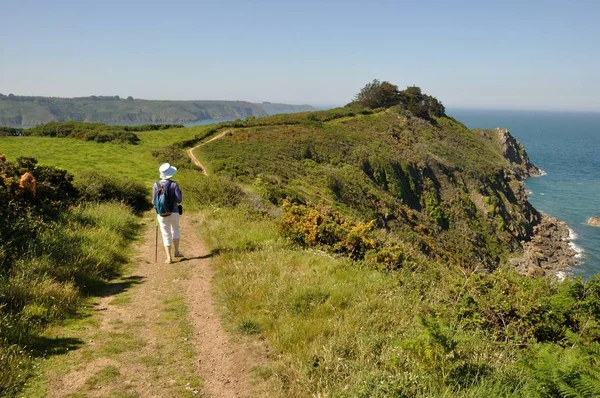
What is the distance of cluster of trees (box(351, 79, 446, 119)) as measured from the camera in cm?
7781

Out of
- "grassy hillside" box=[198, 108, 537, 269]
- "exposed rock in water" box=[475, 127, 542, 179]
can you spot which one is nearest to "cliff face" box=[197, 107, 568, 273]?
"grassy hillside" box=[198, 108, 537, 269]

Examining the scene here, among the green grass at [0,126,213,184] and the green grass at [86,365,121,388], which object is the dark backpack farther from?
the green grass at [0,126,213,184]

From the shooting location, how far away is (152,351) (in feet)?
17.6

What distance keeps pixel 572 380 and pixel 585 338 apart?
348cm

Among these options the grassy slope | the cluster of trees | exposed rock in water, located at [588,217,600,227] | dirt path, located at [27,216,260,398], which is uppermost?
the cluster of trees

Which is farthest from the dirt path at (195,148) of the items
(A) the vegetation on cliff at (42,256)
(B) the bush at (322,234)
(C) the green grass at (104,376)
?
(C) the green grass at (104,376)

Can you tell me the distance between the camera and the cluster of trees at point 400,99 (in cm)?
7781

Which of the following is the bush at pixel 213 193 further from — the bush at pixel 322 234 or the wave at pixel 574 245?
the wave at pixel 574 245

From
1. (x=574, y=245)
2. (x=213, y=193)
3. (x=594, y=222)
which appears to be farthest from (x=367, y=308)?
(x=594, y=222)

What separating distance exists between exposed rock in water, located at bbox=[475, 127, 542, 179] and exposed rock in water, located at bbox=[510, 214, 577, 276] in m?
44.0

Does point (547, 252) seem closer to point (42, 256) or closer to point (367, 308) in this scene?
point (367, 308)

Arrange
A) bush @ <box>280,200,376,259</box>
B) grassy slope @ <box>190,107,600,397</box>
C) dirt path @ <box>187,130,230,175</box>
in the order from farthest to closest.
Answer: dirt path @ <box>187,130,230,175</box> < bush @ <box>280,200,376,259</box> < grassy slope @ <box>190,107,600,397</box>

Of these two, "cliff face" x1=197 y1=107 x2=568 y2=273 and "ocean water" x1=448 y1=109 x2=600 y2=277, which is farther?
"ocean water" x1=448 y1=109 x2=600 y2=277

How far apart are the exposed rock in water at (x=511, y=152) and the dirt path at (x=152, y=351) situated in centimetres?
10764
